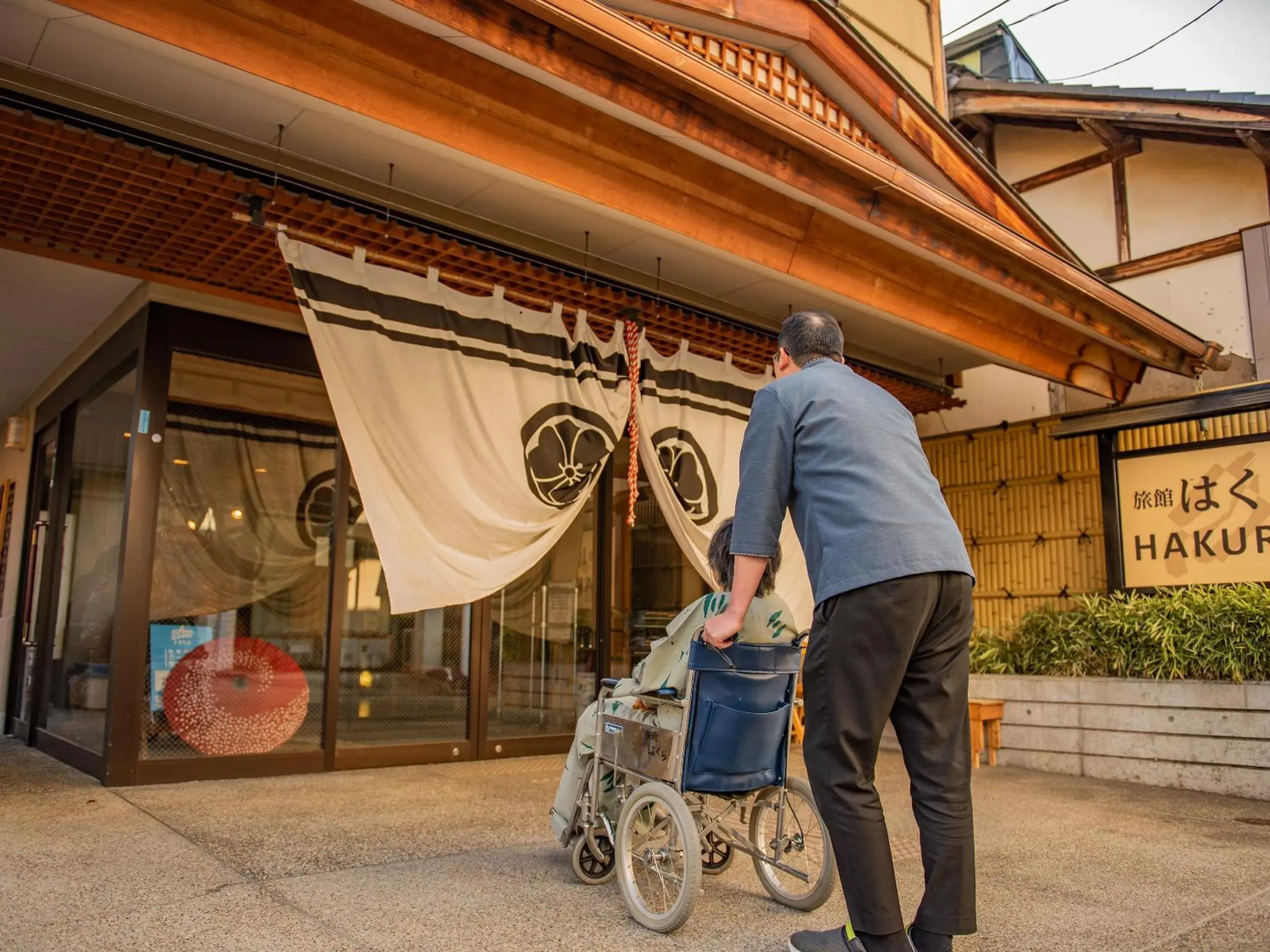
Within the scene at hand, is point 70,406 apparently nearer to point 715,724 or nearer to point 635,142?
point 635,142

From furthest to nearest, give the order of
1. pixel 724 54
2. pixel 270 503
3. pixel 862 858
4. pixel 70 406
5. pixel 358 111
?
pixel 70 406, pixel 270 503, pixel 724 54, pixel 358 111, pixel 862 858

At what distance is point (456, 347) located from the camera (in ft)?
15.4

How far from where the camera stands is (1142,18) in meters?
10.6

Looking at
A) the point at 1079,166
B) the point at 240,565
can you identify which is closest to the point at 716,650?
the point at 240,565

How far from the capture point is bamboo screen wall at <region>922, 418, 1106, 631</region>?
788 cm

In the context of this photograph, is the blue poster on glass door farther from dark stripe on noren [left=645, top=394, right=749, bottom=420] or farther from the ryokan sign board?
the ryokan sign board

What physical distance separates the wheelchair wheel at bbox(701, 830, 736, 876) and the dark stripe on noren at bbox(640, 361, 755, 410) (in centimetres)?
284

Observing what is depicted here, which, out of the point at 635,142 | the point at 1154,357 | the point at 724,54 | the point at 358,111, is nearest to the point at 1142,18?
the point at 1154,357

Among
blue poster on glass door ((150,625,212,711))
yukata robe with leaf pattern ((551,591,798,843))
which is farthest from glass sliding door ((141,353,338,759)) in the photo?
yukata robe with leaf pattern ((551,591,798,843))

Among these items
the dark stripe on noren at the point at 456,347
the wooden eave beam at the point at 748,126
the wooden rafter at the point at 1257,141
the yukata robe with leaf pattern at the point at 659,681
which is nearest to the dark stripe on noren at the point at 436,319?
the dark stripe on noren at the point at 456,347

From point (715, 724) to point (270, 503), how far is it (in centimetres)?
356

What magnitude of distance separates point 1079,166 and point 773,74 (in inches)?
206

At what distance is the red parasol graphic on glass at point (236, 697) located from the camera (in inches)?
193

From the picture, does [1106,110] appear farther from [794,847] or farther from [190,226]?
[794,847]
